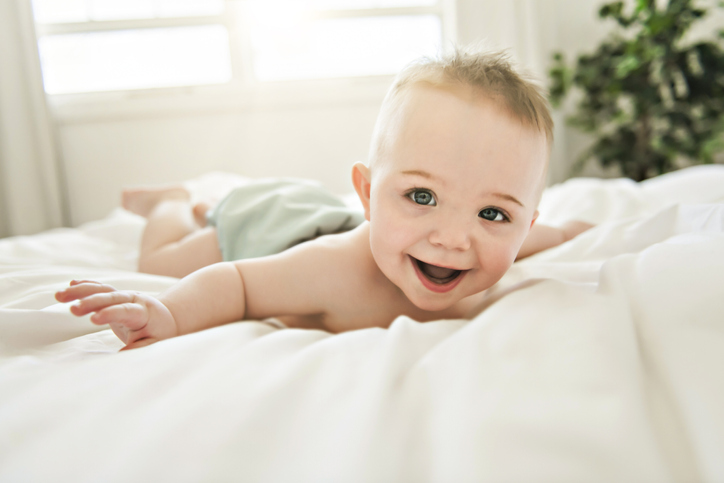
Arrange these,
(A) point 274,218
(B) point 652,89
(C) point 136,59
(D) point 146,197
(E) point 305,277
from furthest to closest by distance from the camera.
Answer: (C) point 136,59, (B) point 652,89, (D) point 146,197, (A) point 274,218, (E) point 305,277

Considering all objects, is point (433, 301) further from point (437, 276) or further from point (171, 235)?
point (171, 235)

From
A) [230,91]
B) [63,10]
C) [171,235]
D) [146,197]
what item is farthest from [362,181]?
[63,10]

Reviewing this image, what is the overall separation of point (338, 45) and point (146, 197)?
1.99m

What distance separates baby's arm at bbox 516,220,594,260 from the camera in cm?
100

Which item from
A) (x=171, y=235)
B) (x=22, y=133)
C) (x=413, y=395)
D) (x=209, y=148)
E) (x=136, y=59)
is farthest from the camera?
(x=136, y=59)

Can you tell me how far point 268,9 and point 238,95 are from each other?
570mm

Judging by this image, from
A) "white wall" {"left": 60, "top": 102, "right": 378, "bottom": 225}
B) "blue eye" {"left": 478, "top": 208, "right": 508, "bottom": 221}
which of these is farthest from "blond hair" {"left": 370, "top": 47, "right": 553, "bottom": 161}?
"white wall" {"left": 60, "top": 102, "right": 378, "bottom": 225}

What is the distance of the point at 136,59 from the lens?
283cm

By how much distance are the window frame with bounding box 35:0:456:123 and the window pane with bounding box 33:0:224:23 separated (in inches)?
2.0

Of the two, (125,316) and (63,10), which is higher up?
(63,10)

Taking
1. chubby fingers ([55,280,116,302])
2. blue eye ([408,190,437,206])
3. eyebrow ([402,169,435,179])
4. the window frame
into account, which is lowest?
chubby fingers ([55,280,116,302])

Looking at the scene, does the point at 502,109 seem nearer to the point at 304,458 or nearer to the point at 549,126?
the point at 549,126

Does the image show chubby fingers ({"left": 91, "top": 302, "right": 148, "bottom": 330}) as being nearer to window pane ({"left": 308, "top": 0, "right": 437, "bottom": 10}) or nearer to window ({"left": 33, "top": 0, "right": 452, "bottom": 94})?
window ({"left": 33, "top": 0, "right": 452, "bottom": 94})

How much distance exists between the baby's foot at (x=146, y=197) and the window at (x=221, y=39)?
162 cm
